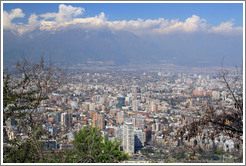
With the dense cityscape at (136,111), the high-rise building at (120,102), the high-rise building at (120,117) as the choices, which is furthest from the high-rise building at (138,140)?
the high-rise building at (120,102)

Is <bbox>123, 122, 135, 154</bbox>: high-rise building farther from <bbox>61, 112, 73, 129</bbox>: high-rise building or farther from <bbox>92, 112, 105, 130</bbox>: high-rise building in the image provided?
<bbox>61, 112, 73, 129</bbox>: high-rise building

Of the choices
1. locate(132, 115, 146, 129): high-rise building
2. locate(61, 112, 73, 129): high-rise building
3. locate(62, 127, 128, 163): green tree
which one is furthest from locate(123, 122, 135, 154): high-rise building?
locate(61, 112, 73, 129): high-rise building

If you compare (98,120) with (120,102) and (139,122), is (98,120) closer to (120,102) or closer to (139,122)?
(139,122)

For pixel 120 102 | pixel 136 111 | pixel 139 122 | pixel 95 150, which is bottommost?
pixel 95 150

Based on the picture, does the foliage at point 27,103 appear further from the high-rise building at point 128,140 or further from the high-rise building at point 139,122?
the high-rise building at point 139,122

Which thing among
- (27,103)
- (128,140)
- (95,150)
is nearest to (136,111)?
(128,140)

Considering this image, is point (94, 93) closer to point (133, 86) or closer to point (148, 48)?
point (133, 86)

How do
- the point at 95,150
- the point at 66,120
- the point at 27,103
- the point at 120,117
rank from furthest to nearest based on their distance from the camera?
the point at 120,117
the point at 66,120
the point at 27,103
the point at 95,150
